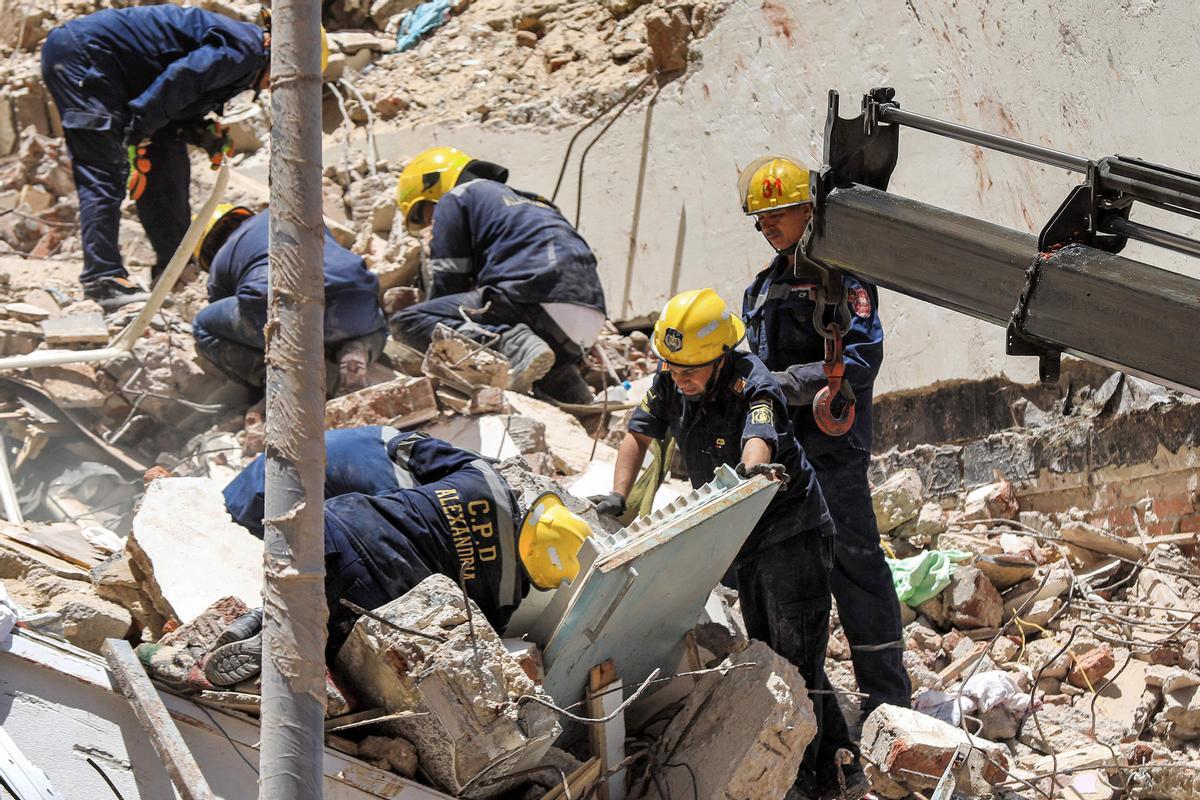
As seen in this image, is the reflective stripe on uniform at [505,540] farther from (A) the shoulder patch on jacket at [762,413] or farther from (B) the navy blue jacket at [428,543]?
(A) the shoulder patch on jacket at [762,413]

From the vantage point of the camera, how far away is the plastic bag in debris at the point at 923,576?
17.2 ft

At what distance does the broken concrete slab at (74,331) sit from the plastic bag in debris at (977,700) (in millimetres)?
4303

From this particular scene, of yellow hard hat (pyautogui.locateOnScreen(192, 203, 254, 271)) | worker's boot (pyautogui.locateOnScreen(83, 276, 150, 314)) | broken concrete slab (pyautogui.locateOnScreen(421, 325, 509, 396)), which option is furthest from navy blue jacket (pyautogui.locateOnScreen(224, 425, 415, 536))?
worker's boot (pyautogui.locateOnScreen(83, 276, 150, 314))

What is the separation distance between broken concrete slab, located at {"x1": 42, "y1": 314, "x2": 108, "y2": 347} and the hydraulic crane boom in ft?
15.7

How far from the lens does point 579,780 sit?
369 cm

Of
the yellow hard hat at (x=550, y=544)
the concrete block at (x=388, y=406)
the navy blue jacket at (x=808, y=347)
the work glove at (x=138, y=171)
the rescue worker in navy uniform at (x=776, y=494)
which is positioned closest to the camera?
the yellow hard hat at (x=550, y=544)

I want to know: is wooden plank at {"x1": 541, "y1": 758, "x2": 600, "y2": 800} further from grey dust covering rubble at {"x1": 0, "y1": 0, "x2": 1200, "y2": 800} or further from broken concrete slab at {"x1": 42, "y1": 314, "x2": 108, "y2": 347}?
broken concrete slab at {"x1": 42, "y1": 314, "x2": 108, "y2": 347}

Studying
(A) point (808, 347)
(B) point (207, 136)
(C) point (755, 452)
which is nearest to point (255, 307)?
(B) point (207, 136)

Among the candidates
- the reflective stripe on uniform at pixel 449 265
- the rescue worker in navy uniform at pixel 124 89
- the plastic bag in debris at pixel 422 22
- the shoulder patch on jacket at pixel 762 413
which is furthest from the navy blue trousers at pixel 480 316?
the plastic bag in debris at pixel 422 22

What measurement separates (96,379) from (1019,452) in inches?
174

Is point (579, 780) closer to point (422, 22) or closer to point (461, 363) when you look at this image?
point (461, 363)

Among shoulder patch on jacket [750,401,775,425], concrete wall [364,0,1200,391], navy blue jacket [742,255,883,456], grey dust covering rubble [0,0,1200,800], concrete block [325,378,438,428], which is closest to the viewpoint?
grey dust covering rubble [0,0,1200,800]

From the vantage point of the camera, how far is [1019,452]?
19.1ft

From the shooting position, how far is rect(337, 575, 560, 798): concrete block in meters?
3.36
